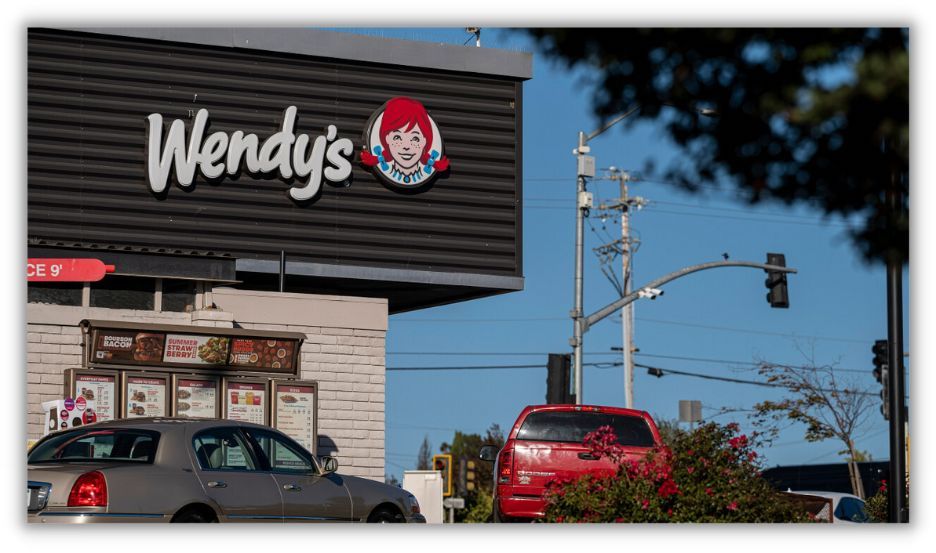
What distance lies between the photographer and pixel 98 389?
15.7 meters

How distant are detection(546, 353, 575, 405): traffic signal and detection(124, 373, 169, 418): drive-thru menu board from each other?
5.12m

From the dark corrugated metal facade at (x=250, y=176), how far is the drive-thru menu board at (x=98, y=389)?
2.48m

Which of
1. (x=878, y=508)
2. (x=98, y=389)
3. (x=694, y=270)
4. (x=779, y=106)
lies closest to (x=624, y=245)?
(x=694, y=270)

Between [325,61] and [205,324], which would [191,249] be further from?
[325,61]

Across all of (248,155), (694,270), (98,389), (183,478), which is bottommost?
(183,478)

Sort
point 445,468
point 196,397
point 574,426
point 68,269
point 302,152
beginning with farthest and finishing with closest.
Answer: point 302,152
point 445,468
point 196,397
point 68,269
point 574,426

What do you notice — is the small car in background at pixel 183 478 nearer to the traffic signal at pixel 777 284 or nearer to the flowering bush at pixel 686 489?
the flowering bush at pixel 686 489

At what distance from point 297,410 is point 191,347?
5.25 feet

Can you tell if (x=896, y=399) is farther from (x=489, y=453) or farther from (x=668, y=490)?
(x=489, y=453)

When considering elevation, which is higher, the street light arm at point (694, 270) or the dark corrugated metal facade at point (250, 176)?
the dark corrugated metal facade at point (250, 176)

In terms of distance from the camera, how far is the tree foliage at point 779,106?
24.3ft

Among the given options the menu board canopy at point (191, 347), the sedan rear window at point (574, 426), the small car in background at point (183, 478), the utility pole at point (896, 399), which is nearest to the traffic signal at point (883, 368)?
the utility pole at point (896, 399)

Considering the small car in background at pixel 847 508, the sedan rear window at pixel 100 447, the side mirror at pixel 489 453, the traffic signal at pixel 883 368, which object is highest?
the traffic signal at pixel 883 368

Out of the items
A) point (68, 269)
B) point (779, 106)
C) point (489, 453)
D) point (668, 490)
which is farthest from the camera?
point (68, 269)
